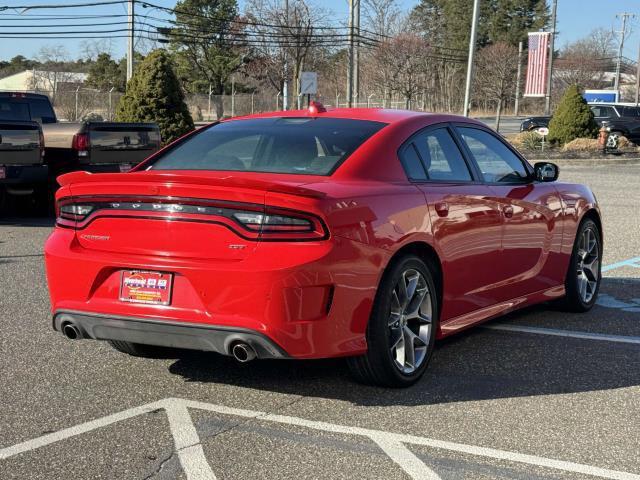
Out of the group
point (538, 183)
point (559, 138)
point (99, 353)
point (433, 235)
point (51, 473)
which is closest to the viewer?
point (51, 473)

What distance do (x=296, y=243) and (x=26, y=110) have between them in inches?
516

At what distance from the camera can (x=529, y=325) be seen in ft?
23.1

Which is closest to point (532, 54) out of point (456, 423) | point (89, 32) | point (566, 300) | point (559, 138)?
point (559, 138)

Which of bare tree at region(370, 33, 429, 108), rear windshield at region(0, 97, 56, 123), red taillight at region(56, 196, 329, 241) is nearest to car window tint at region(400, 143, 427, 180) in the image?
red taillight at region(56, 196, 329, 241)

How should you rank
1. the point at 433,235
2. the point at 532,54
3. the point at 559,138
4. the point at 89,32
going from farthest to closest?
1. the point at 89,32
2. the point at 532,54
3. the point at 559,138
4. the point at 433,235

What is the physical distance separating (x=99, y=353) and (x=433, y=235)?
230 cm

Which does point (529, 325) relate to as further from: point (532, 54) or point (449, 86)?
point (449, 86)

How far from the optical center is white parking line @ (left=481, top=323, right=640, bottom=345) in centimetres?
658

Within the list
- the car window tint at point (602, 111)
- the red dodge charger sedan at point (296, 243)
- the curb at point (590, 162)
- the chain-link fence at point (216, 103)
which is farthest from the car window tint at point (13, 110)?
the car window tint at point (602, 111)

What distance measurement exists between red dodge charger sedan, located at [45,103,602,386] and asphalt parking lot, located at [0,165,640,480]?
0.94ft

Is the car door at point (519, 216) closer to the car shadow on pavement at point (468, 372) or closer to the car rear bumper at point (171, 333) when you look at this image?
the car shadow on pavement at point (468, 372)

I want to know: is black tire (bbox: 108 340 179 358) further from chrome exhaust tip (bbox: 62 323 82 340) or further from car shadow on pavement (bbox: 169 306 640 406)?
chrome exhaust tip (bbox: 62 323 82 340)

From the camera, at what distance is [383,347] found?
501cm

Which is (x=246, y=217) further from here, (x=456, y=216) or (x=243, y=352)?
(x=456, y=216)
